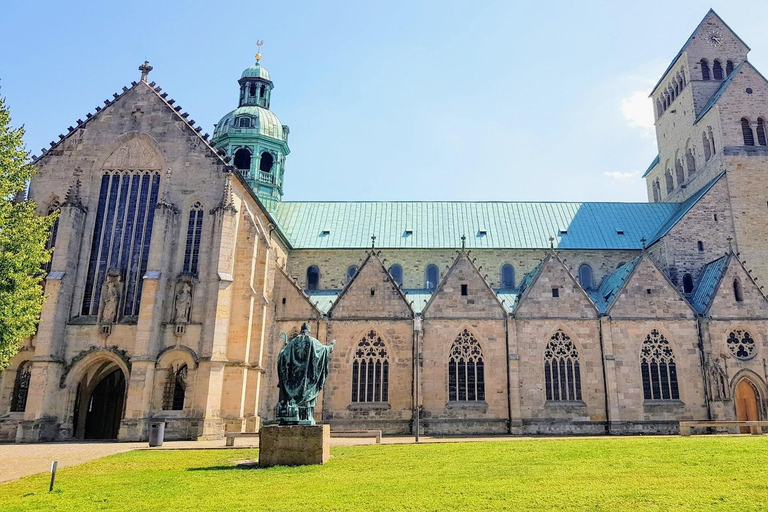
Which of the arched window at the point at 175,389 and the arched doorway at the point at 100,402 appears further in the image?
the arched doorway at the point at 100,402

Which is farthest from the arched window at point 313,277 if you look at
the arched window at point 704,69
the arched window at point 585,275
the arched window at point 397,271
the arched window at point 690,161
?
the arched window at point 704,69

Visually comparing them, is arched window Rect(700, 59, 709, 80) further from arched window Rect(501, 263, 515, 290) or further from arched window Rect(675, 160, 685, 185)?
arched window Rect(501, 263, 515, 290)

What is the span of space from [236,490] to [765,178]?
40579mm

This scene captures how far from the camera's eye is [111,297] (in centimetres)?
2944

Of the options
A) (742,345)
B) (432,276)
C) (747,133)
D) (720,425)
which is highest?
(747,133)

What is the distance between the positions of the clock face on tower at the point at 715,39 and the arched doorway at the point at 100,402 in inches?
1924

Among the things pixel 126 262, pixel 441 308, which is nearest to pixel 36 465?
pixel 126 262

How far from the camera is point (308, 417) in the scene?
17.7 meters

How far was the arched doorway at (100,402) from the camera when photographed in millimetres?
29609

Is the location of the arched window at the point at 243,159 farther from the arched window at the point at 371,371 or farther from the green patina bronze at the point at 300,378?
the green patina bronze at the point at 300,378

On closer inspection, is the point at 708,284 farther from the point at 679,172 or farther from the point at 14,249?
the point at 14,249

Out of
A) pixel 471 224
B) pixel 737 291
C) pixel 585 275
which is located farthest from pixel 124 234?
pixel 737 291

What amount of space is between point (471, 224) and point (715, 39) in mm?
25140

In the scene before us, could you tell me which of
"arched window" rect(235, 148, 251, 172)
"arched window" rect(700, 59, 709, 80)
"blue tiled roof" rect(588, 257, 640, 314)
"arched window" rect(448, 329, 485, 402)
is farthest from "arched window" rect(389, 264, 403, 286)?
"arched window" rect(700, 59, 709, 80)
